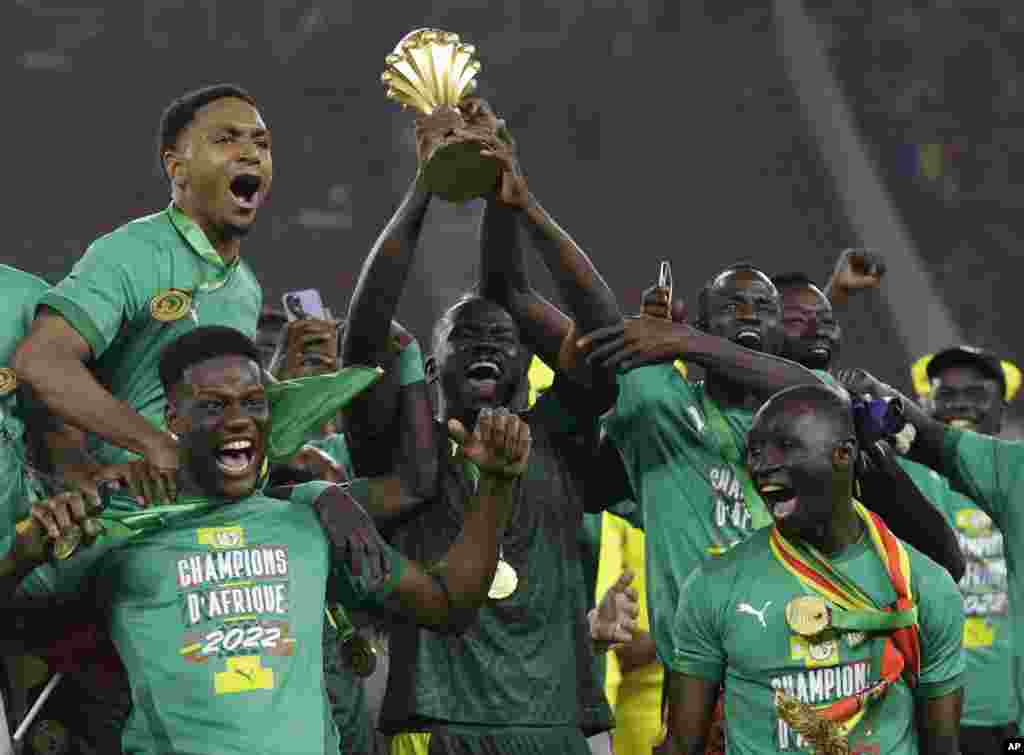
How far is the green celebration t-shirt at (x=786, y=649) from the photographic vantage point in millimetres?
4375

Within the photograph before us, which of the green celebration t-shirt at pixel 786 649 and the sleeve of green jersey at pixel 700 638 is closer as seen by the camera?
the green celebration t-shirt at pixel 786 649

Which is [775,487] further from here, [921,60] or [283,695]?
[921,60]

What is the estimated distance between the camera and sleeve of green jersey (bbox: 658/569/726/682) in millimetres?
4488

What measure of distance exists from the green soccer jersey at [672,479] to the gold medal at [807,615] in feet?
1.62

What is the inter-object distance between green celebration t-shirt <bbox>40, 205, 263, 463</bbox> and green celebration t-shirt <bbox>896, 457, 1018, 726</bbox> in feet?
11.7

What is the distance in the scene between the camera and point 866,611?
173 inches

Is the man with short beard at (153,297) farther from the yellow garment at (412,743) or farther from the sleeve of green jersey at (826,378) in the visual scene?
the sleeve of green jersey at (826,378)

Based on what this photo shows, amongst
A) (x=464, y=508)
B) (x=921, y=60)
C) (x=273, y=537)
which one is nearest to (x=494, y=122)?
(x=464, y=508)

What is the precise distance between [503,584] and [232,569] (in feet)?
3.12

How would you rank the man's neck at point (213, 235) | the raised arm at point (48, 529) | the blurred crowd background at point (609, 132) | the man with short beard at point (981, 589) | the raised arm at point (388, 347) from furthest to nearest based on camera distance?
the blurred crowd background at point (609, 132), the man with short beard at point (981, 589), the raised arm at point (388, 347), the man's neck at point (213, 235), the raised arm at point (48, 529)

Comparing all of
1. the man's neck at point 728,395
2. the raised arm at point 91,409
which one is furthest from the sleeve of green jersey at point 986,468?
the raised arm at point 91,409

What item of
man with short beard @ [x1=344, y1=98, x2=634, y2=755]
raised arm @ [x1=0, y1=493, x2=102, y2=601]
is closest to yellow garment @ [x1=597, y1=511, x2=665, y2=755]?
man with short beard @ [x1=344, y1=98, x2=634, y2=755]

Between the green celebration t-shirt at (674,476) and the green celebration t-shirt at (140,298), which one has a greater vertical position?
the green celebration t-shirt at (140,298)

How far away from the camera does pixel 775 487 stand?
4496mm
